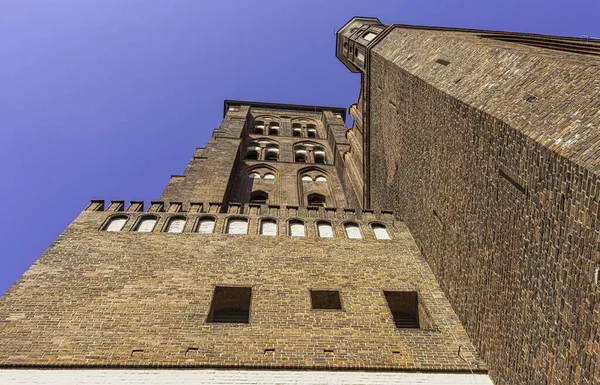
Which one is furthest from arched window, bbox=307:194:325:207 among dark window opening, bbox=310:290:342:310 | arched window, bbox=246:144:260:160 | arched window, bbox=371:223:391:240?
dark window opening, bbox=310:290:342:310

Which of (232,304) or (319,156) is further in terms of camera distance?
(319,156)

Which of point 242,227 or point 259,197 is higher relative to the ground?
point 259,197

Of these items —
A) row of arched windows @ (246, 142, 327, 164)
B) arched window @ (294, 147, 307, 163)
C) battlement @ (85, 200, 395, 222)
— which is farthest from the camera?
arched window @ (294, 147, 307, 163)

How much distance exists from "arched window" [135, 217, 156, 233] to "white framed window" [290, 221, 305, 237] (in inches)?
130

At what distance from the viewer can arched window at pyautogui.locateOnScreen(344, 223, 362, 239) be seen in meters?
11.4

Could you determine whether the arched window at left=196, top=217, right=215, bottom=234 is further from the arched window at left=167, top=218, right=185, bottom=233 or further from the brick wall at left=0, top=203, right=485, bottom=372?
the arched window at left=167, top=218, right=185, bottom=233

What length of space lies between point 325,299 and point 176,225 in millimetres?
4332

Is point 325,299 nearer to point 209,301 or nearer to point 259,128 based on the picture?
point 209,301

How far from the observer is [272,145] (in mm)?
28844

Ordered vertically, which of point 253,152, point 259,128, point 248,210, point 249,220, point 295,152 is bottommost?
point 249,220

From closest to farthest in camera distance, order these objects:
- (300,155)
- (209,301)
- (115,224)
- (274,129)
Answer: (209,301) < (115,224) < (300,155) < (274,129)

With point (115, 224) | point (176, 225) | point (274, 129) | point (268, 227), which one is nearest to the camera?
point (115, 224)

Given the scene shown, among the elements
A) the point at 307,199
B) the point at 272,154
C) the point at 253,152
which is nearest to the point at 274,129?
the point at 272,154

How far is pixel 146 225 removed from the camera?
11273mm
